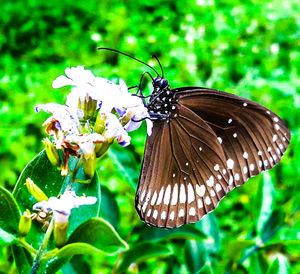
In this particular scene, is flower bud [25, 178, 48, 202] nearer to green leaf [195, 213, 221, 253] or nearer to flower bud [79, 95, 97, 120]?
flower bud [79, 95, 97, 120]

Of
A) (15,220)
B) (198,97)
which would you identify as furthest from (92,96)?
(198,97)

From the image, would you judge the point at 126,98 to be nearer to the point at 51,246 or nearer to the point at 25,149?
the point at 51,246

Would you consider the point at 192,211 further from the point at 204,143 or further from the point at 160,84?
the point at 160,84

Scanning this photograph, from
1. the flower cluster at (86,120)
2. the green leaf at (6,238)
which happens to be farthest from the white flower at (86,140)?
the green leaf at (6,238)

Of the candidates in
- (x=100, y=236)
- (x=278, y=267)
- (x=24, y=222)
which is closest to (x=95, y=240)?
(x=100, y=236)

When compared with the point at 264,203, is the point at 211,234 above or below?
below

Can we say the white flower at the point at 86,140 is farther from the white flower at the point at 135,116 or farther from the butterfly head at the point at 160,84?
the butterfly head at the point at 160,84

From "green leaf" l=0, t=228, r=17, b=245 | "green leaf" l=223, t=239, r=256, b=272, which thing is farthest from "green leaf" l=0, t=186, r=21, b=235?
"green leaf" l=223, t=239, r=256, b=272
